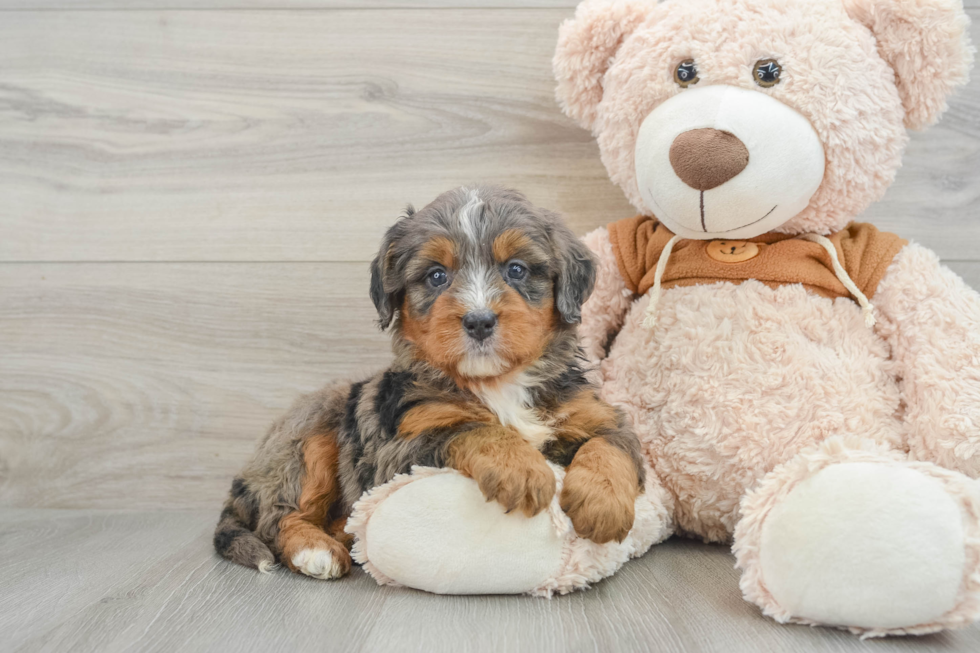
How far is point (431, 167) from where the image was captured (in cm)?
250

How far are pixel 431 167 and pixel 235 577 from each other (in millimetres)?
1382

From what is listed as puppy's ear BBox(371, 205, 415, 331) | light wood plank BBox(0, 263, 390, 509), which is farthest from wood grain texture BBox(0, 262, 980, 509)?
puppy's ear BBox(371, 205, 415, 331)

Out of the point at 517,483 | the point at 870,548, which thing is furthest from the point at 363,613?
the point at 870,548

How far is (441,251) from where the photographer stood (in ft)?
5.64

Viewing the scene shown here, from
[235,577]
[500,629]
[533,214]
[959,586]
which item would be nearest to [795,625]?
[959,586]

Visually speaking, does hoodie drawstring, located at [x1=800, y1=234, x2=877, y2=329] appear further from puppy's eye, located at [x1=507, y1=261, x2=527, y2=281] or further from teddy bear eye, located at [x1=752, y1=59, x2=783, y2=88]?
puppy's eye, located at [x1=507, y1=261, x2=527, y2=281]

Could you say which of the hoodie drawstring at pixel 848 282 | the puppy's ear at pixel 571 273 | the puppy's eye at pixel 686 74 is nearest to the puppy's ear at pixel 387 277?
the puppy's ear at pixel 571 273

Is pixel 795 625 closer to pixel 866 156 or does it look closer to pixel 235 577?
pixel 866 156

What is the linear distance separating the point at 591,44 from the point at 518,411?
100cm

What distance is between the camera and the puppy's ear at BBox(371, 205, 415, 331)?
1.83 m

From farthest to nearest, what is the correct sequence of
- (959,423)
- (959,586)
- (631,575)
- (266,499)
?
(266,499), (631,575), (959,423), (959,586)

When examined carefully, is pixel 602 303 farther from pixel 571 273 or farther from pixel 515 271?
pixel 515 271

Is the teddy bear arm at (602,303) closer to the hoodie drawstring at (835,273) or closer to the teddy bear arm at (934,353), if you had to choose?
the hoodie drawstring at (835,273)

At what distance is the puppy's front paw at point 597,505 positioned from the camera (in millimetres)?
1545
